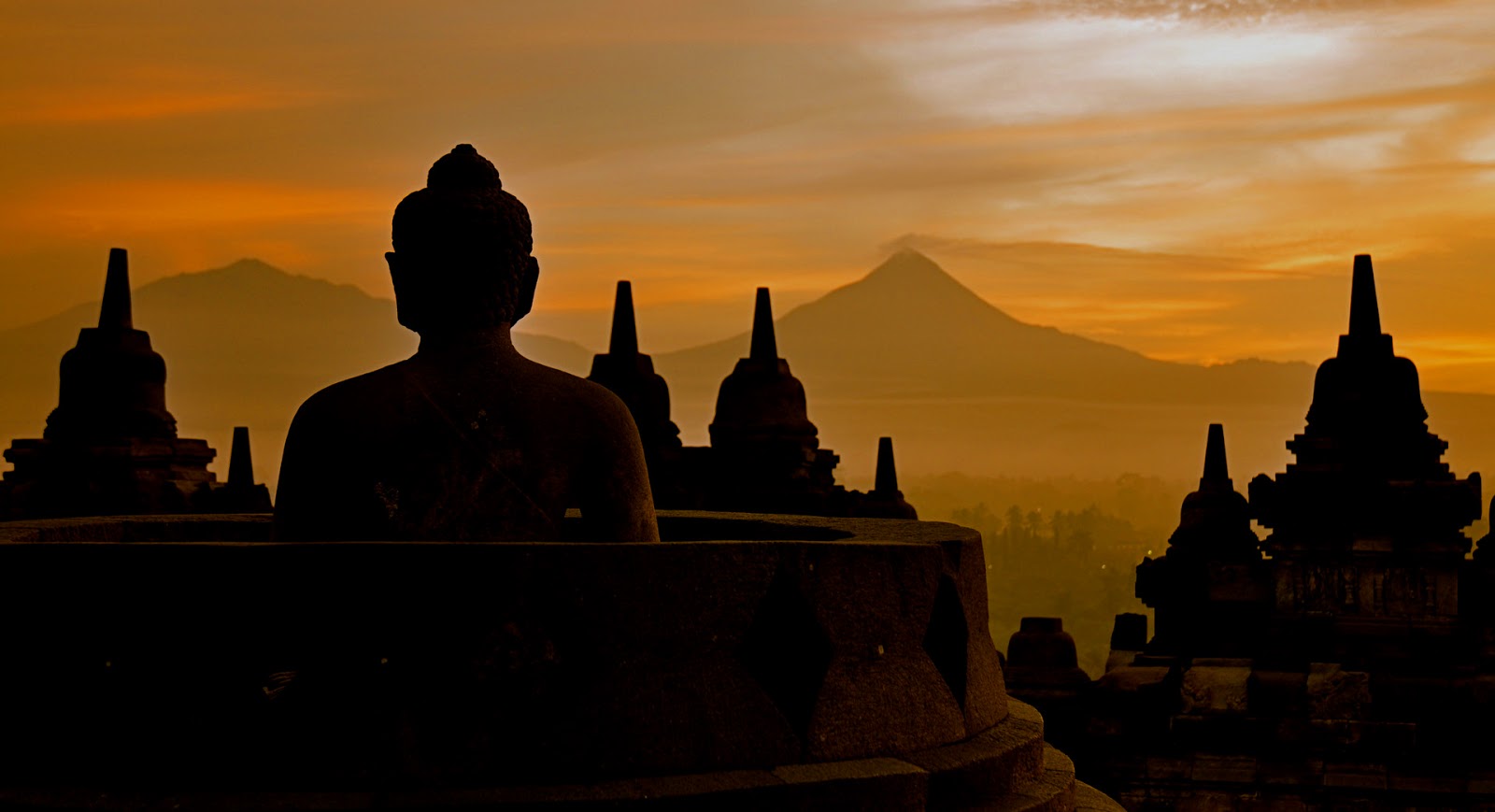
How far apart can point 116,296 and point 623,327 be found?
5580 millimetres

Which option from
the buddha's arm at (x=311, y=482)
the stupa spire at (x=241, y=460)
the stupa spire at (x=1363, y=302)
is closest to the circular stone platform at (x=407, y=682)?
the buddha's arm at (x=311, y=482)

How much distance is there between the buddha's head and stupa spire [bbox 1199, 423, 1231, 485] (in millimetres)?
15719

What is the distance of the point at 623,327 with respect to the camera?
20672 millimetres

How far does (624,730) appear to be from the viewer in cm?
498

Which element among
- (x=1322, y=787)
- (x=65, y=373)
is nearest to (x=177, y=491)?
(x=65, y=373)

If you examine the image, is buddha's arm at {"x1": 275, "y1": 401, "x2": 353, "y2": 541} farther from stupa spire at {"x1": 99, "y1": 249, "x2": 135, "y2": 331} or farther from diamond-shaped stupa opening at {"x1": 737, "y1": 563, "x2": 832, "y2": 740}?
stupa spire at {"x1": 99, "y1": 249, "x2": 135, "y2": 331}

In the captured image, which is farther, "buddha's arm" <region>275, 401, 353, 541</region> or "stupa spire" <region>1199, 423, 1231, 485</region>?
"stupa spire" <region>1199, 423, 1231, 485</region>

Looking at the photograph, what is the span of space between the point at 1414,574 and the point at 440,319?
12619 mm

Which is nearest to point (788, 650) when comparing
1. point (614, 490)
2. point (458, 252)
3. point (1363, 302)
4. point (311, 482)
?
point (614, 490)

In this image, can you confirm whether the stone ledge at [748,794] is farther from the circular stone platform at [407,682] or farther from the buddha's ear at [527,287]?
the buddha's ear at [527,287]

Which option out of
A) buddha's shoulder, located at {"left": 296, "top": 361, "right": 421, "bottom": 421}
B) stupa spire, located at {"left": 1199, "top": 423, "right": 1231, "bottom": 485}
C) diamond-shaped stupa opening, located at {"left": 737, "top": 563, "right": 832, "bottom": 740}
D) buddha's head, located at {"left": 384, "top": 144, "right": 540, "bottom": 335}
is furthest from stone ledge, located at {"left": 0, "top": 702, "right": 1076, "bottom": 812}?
stupa spire, located at {"left": 1199, "top": 423, "right": 1231, "bottom": 485}

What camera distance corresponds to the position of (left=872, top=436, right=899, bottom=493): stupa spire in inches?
914

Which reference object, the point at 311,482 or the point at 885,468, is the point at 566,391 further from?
the point at 885,468

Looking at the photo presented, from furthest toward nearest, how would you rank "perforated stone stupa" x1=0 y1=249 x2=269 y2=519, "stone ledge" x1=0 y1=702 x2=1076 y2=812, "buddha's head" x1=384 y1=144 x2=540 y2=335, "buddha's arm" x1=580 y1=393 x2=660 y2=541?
"perforated stone stupa" x1=0 y1=249 x2=269 y2=519, "buddha's head" x1=384 y1=144 x2=540 y2=335, "buddha's arm" x1=580 y1=393 x2=660 y2=541, "stone ledge" x1=0 y1=702 x2=1076 y2=812
